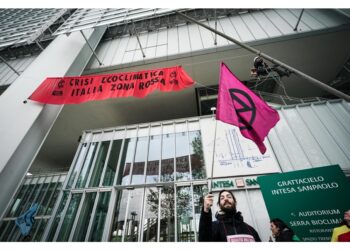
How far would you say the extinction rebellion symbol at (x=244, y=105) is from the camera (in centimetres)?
372

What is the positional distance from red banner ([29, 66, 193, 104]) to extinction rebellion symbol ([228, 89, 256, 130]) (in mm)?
2863

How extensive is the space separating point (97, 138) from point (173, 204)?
510cm

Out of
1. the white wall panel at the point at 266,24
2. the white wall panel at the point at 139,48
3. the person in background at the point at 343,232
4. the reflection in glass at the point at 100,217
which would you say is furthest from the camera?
the white wall panel at the point at 139,48

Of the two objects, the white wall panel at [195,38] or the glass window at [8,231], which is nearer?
the glass window at [8,231]

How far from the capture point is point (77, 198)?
712 cm

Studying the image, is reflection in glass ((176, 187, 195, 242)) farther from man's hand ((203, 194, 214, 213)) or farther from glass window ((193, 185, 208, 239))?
man's hand ((203, 194, 214, 213))

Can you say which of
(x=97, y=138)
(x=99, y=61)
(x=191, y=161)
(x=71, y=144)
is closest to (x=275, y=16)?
(x=191, y=161)

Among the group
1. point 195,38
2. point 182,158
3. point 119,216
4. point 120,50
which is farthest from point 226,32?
point 119,216

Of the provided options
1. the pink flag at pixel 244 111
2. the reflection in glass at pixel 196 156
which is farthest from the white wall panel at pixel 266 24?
the pink flag at pixel 244 111

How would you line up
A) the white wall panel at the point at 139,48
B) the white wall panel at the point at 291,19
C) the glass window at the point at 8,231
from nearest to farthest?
1. the glass window at the point at 8,231
2. the white wall panel at the point at 291,19
3. the white wall panel at the point at 139,48

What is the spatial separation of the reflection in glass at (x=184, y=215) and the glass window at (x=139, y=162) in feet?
5.71

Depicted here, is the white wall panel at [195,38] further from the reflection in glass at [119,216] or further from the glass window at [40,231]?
the glass window at [40,231]

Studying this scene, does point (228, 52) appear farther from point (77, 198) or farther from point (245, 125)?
point (77, 198)
